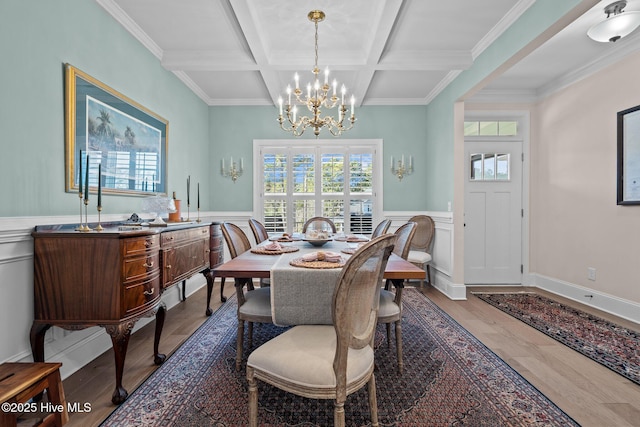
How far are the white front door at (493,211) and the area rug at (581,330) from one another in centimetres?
66

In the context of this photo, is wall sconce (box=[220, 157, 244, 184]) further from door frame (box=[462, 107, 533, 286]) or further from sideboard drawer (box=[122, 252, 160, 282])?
door frame (box=[462, 107, 533, 286])

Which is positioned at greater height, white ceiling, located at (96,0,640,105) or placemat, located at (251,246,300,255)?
white ceiling, located at (96,0,640,105)

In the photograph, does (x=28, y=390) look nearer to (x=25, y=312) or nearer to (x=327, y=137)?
(x=25, y=312)

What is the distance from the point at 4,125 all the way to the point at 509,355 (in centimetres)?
353

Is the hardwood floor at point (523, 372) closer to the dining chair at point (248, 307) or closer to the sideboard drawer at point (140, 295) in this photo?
the sideboard drawer at point (140, 295)

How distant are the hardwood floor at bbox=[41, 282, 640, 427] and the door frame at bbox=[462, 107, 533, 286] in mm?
1272

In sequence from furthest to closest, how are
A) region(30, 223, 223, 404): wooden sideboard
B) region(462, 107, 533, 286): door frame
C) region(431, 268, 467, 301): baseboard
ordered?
region(462, 107, 533, 286): door frame < region(431, 268, 467, 301): baseboard < region(30, 223, 223, 404): wooden sideboard

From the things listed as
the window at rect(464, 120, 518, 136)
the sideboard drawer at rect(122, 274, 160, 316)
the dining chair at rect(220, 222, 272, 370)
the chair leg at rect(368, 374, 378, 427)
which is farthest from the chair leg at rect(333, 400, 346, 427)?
the window at rect(464, 120, 518, 136)

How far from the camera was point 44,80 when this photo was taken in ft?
6.41

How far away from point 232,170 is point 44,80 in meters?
2.96

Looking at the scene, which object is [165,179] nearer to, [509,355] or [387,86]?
[387,86]

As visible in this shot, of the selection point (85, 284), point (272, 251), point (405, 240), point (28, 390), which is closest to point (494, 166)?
point (405, 240)

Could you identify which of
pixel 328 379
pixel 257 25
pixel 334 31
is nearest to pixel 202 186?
pixel 257 25

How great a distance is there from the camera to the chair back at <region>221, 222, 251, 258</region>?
8.11 feet
